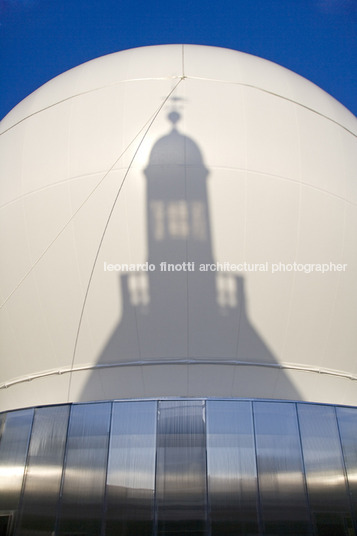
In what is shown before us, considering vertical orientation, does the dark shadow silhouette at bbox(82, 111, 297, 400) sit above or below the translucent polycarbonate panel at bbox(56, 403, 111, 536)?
above

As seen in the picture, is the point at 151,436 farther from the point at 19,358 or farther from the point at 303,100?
the point at 303,100

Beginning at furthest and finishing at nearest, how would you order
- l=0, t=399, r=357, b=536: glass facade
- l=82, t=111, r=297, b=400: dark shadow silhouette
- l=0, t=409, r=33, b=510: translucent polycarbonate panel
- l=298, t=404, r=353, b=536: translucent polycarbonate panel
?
l=82, t=111, r=297, b=400: dark shadow silhouette < l=0, t=409, r=33, b=510: translucent polycarbonate panel < l=298, t=404, r=353, b=536: translucent polycarbonate panel < l=0, t=399, r=357, b=536: glass facade

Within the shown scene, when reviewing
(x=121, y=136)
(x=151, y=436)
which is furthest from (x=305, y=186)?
(x=151, y=436)

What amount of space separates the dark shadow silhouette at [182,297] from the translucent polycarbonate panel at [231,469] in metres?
0.89

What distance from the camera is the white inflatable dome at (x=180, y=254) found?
791 centimetres

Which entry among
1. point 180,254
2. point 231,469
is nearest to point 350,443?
point 231,469

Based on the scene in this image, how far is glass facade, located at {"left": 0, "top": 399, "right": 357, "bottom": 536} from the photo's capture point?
712 centimetres

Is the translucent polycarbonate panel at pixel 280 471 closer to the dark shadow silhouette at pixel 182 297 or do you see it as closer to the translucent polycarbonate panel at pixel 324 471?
the translucent polycarbonate panel at pixel 324 471

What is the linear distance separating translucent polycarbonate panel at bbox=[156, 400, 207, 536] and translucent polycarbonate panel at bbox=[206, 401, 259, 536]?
6.3 inches

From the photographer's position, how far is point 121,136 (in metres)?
8.41

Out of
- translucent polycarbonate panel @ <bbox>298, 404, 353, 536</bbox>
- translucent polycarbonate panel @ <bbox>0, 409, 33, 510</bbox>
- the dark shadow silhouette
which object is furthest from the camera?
the dark shadow silhouette

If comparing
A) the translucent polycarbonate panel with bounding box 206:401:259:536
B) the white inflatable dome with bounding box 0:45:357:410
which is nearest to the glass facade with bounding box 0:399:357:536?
the translucent polycarbonate panel with bounding box 206:401:259:536

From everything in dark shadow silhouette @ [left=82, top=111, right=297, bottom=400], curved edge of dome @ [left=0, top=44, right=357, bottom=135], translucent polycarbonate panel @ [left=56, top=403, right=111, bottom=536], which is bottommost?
translucent polycarbonate panel @ [left=56, top=403, right=111, bottom=536]

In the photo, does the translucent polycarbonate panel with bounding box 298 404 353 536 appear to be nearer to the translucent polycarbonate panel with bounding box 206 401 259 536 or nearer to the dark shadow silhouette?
the translucent polycarbonate panel with bounding box 206 401 259 536
